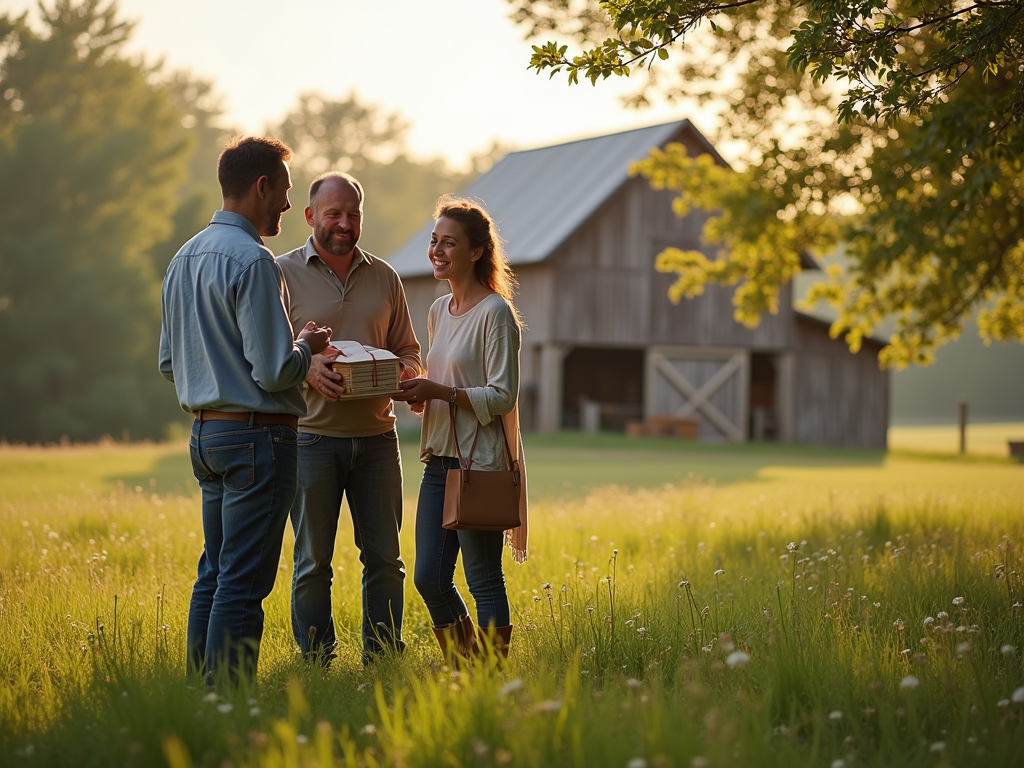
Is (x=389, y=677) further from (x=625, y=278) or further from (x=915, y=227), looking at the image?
(x=625, y=278)

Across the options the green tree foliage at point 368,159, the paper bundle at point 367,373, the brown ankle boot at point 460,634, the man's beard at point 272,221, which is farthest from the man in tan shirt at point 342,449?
the green tree foliage at point 368,159

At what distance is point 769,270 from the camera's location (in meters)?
15.7

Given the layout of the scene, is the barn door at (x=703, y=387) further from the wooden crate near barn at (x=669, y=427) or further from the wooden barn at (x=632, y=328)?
the wooden crate near barn at (x=669, y=427)

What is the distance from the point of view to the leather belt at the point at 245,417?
462cm

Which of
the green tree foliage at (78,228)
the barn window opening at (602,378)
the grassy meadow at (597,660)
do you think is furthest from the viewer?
the green tree foliage at (78,228)

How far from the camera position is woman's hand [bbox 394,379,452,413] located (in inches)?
200

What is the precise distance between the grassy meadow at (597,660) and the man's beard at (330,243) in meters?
1.73

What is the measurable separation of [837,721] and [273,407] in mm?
2316

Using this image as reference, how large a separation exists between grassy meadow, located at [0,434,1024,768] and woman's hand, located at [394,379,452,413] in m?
0.91

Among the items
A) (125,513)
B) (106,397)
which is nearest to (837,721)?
(125,513)

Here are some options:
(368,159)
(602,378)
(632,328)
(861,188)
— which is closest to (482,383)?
(861,188)

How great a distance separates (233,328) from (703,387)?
93.0ft

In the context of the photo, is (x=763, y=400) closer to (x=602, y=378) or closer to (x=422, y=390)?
(x=602, y=378)

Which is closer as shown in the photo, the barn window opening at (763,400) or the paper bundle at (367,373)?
the paper bundle at (367,373)
